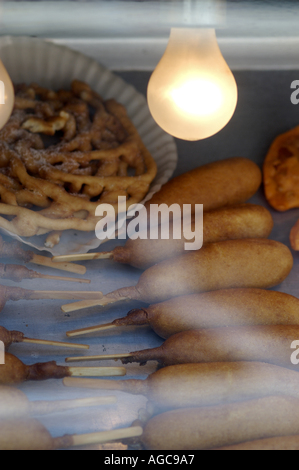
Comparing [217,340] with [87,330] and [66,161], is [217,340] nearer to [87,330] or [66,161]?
[87,330]

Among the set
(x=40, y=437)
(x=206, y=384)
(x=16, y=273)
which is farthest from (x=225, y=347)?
(x=16, y=273)

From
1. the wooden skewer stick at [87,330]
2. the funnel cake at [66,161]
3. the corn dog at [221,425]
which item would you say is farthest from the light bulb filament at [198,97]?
the corn dog at [221,425]

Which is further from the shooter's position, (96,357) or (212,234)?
(212,234)

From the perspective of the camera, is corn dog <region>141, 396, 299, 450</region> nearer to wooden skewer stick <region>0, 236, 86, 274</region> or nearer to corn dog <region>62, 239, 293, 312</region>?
corn dog <region>62, 239, 293, 312</region>

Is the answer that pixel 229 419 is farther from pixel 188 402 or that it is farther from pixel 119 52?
pixel 119 52

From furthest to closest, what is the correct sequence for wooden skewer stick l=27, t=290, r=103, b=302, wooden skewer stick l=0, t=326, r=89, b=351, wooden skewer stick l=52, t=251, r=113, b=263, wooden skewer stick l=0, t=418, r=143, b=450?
wooden skewer stick l=52, t=251, r=113, b=263 < wooden skewer stick l=27, t=290, r=103, b=302 < wooden skewer stick l=0, t=326, r=89, b=351 < wooden skewer stick l=0, t=418, r=143, b=450

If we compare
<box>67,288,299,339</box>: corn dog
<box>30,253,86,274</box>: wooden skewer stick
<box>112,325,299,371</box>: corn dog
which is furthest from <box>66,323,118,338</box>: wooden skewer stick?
<box>30,253,86,274</box>: wooden skewer stick

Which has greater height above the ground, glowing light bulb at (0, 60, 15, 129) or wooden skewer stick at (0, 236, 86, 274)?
glowing light bulb at (0, 60, 15, 129)
